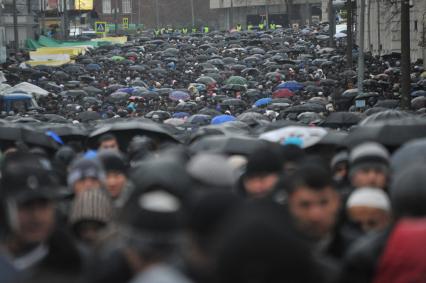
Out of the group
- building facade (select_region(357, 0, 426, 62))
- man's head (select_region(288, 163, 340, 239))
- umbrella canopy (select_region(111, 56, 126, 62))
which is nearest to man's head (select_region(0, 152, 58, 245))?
man's head (select_region(288, 163, 340, 239))

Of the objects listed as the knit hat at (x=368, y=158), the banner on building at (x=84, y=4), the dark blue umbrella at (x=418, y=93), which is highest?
the knit hat at (x=368, y=158)

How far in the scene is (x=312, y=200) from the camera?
23.1 feet

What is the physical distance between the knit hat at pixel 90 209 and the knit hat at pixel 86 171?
803 mm

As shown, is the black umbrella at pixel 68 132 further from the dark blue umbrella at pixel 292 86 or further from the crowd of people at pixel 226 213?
the dark blue umbrella at pixel 292 86

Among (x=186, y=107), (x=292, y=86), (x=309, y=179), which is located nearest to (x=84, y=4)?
(x=292, y=86)

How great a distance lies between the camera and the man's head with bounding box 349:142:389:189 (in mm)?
8578

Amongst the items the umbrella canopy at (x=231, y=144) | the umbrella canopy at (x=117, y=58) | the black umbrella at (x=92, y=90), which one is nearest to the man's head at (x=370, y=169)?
the umbrella canopy at (x=231, y=144)

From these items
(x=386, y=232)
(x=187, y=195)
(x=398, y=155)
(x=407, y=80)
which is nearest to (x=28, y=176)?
(x=187, y=195)

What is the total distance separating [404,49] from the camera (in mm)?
32094

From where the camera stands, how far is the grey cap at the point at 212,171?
8055 millimetres

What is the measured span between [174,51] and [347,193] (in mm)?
66739

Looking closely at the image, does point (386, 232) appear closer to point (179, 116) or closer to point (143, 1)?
point (179, 116)

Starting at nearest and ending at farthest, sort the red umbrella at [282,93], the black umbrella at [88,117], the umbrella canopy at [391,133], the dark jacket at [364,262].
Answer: the dark jacket at [364,262] < the umbrella canopy at [391,133] < the black umbrella at [88,117] < the red umbrella at [282,93]

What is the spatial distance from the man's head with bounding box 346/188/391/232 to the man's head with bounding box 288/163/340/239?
2.74 ft
